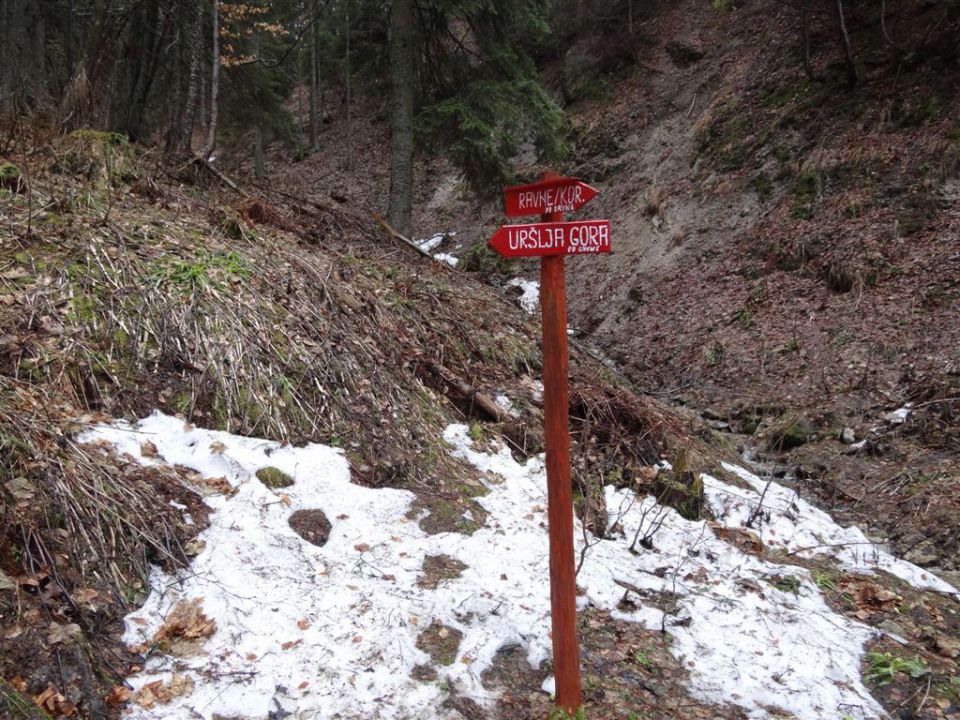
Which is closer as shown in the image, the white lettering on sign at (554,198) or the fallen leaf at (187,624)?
the white lettering on sign at (554,198)

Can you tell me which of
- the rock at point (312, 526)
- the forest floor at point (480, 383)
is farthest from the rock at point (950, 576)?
the rock at point (312, 526)

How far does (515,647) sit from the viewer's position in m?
3.75

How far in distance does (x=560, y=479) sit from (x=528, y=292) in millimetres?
11317

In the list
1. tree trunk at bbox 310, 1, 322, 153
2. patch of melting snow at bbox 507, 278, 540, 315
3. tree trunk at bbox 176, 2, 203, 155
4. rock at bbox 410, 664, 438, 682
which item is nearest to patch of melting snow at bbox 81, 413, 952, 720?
rock at bbox 410, 664, 438, 682

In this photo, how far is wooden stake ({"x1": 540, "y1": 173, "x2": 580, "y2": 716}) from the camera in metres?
3.14

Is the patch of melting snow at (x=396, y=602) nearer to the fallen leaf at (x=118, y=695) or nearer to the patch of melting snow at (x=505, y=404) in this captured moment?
the fallen leaf at (x=118, y=695)

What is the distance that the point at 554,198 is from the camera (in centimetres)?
313

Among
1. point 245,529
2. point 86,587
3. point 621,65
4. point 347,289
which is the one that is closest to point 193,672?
point 86,587

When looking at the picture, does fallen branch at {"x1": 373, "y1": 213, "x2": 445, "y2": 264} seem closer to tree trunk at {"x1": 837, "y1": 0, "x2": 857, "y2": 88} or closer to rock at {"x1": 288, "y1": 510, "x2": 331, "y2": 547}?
rock at {"x1": 288, "y1": 510, "x2": 331, "y2": 547}

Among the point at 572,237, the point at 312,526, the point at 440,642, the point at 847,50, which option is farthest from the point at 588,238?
the point at 847,50

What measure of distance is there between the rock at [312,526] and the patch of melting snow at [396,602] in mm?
61

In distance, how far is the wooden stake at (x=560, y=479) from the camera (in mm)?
3141

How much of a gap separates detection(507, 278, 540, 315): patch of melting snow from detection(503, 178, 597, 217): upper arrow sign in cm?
970

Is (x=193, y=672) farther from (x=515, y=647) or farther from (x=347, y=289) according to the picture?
(x=347, y=289)
